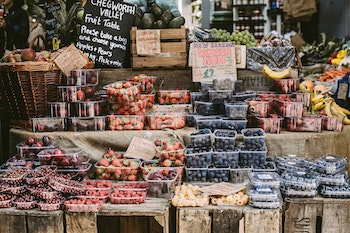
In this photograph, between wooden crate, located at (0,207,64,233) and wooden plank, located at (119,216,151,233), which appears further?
wooden plank, located at (119,216,151,233)

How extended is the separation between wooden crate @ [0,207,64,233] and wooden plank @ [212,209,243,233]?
3.32 feet

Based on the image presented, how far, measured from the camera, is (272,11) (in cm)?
1070

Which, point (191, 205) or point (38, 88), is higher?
point (38, 88)

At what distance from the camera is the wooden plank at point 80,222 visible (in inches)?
125

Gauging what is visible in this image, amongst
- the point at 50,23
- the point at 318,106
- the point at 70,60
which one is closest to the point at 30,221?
the point at 70,60

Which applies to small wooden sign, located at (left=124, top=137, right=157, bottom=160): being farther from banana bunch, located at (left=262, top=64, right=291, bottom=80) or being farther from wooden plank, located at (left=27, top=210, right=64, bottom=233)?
banana bunch, located at (left=262, top=64, right=291, bottom=80)

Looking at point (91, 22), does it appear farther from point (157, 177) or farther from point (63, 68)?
point (157, 177)

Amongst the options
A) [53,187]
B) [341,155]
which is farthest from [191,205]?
[341,155]

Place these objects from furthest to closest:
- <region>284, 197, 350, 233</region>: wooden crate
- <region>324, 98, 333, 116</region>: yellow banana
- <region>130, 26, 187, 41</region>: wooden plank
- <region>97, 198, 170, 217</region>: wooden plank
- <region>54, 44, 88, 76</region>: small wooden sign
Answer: <region>130, 26, 187, 41</region>: wooden plank
<region>324, 98, 333, 116</region>: yellow banana
<region>54, 44, 88, 76</region>: small wooden sign
<region>284, 197, 350, 233</region>: wooden crate
<region>97, 198, 170, 217</region>: wooden plank

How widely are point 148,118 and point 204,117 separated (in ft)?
1.55

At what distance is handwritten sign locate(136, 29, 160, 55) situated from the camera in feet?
15.4

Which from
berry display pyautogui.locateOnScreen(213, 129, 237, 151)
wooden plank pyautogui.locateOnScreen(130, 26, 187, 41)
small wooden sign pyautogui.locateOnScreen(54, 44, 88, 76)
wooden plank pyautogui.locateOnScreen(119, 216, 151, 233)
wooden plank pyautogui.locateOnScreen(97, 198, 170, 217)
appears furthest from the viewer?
wooden plank pyautogui.locateOnScreen(130, 26, 187, 41)

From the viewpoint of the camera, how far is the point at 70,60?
441cm

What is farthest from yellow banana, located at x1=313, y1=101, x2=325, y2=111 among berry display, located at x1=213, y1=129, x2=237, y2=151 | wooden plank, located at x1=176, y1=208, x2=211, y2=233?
wooden plank, located at x1=176, y1=208, x2=211, y2=233
